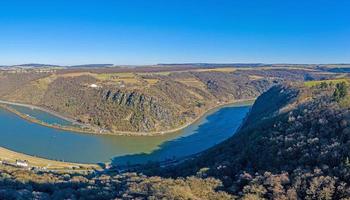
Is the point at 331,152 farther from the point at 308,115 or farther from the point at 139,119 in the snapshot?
the point at 139,119

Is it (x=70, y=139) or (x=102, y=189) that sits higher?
(x=102, y=189)

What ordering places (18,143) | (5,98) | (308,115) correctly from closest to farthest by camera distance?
(308,115)
(18,143)
(5,98)

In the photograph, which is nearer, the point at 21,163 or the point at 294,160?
Result: the point at 294,160

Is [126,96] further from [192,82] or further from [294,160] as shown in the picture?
[294,160]

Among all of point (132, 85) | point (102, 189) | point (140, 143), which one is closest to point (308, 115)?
point (102, 189)

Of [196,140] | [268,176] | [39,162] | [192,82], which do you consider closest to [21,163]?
[39,162]

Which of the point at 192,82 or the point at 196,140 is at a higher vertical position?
the point at 192,82
